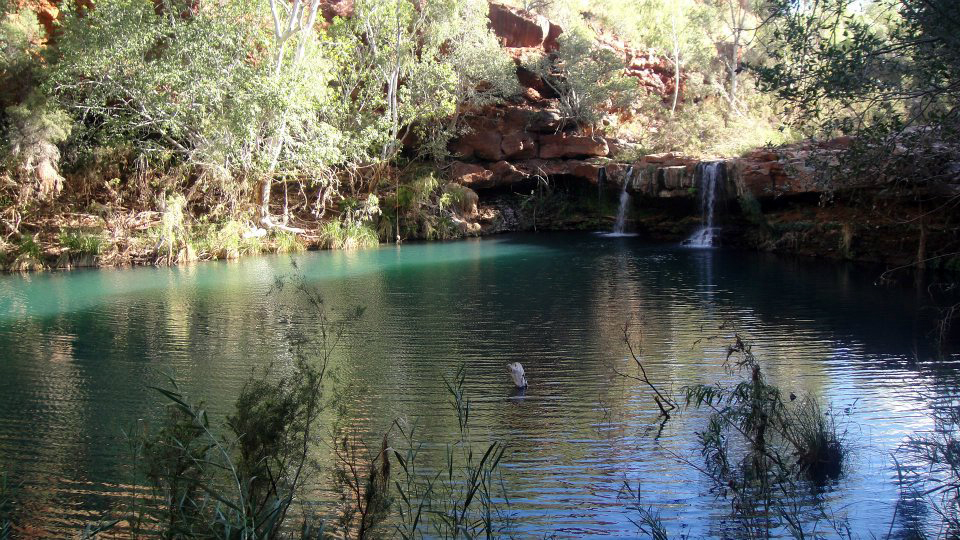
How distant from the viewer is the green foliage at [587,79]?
31.4 metres

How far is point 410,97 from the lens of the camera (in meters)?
29.1

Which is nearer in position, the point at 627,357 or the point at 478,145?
the point at 627,357

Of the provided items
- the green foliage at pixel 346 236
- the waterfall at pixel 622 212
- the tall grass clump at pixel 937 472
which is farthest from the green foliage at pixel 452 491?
the waterfall at pixel 622 212

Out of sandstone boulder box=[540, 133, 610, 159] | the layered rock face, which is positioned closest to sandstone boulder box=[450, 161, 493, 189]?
the layered rock face

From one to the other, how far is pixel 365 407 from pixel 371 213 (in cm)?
2178

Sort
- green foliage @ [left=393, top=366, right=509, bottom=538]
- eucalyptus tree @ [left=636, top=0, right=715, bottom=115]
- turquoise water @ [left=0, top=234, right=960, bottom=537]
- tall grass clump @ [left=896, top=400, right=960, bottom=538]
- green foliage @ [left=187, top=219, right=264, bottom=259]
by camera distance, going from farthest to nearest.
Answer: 1. eucalyptus tree @ [left=636, top=0, right=715, bottom=115]
2. green foliage @ [left=187, top=219, right=264, bottom=259]
3. turquoise water @ [left=0, top=234, right=960, bottom=537]
4. green foliage @ [left=393, top=366, right=509, bottom=538]
5. tall grass clump @ [left=896, top=400, right=960, bottom=538]

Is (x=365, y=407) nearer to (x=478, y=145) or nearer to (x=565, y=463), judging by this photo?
(x=565, y=463)

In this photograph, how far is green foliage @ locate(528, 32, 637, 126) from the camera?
31391 mm

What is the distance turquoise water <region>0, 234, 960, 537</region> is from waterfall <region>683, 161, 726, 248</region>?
5665mm

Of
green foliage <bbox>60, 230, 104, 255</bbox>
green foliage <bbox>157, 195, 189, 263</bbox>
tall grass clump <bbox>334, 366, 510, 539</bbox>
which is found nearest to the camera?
tall grass clump <bbox>334, 366, 510, 539</bbox>

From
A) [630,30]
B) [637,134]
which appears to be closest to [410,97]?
[637,134]

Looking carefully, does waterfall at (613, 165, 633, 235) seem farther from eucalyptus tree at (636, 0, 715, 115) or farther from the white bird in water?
the white bird in water

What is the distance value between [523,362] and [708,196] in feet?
59.0

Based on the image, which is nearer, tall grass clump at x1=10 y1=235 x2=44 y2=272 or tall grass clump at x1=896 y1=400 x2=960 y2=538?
tall grass clump at x1=896 y1=400 x2=960 y2=538
